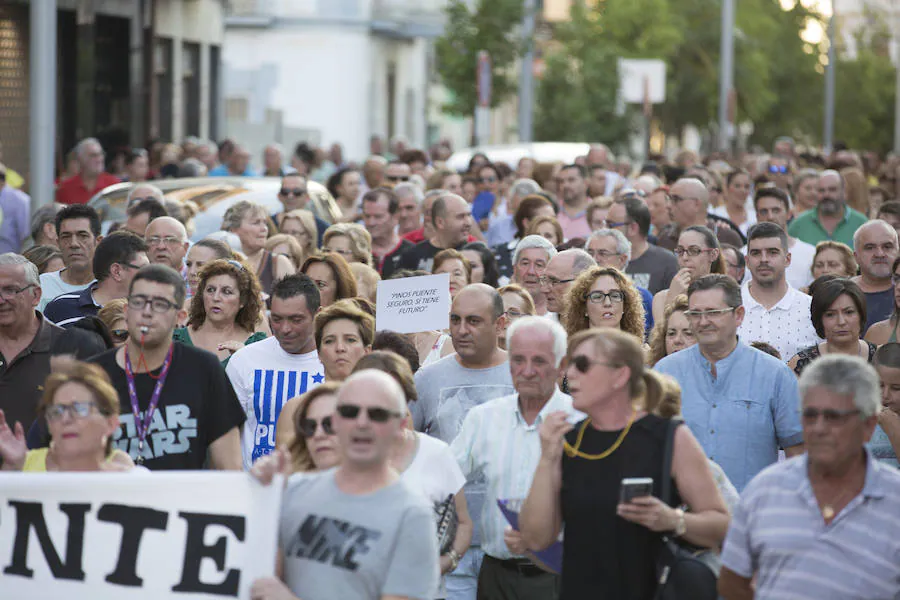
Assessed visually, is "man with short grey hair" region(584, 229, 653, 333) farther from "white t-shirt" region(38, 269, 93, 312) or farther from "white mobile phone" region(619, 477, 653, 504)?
"white mobile phone" region(619, 477, 653, 504)

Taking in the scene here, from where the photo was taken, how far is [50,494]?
644 cm

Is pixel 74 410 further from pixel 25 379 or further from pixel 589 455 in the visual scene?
pixel 25 379

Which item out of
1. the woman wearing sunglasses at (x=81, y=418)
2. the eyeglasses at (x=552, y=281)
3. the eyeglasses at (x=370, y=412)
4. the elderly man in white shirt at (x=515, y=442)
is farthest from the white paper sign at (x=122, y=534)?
the eyeglasses at (x=552, y=281)

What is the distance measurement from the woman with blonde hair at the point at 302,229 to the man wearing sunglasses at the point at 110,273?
3612mm

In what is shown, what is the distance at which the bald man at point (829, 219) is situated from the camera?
15586 mm

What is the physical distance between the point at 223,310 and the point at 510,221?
24.9 ft

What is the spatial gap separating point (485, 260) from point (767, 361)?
484cm

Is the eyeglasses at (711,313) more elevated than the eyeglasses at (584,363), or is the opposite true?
the eyeglasses at (584,363)

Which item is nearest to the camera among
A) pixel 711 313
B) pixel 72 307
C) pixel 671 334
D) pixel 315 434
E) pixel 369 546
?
pixel 369 546

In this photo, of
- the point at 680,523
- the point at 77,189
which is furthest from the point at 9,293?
the point at 77,189

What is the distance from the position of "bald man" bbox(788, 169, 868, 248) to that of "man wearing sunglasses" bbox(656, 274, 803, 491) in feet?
24.5

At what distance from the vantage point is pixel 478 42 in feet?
92.2

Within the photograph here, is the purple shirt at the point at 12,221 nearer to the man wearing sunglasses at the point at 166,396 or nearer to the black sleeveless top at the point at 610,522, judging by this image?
the man wearing sunglasses at the point at 166,396

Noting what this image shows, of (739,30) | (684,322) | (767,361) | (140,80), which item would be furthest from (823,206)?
(739,30)
